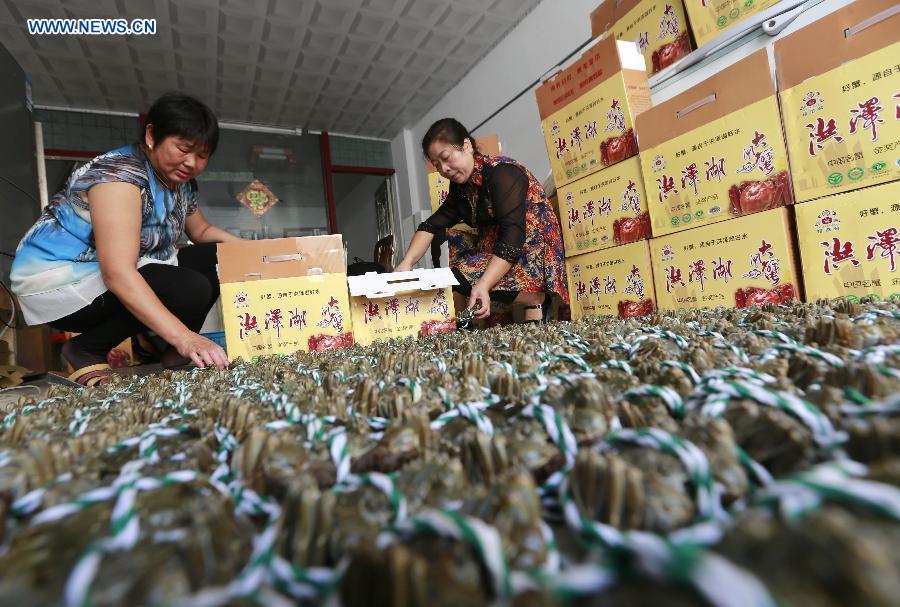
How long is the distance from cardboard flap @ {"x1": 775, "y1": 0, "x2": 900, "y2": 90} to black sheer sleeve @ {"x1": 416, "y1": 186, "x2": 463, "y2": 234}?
134cm

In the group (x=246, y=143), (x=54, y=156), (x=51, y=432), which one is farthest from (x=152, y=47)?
(x=51, y=432)

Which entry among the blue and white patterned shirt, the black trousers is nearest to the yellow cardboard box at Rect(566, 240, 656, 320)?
the black trousers

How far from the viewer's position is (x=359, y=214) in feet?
20.9

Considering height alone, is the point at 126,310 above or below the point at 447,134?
below

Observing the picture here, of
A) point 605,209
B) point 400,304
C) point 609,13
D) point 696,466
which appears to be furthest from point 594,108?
point 696,466

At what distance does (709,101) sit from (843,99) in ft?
1.18

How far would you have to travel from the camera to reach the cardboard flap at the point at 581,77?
168 centimetres

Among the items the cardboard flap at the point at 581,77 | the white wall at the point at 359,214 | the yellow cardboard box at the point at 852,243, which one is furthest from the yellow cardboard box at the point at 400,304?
the white wall at the point at 359,214

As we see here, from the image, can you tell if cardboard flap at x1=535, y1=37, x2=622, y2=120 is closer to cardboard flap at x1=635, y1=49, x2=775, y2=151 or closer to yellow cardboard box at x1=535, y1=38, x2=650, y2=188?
yellow cardboard box at x1=535, y1=38, x2=650, y2=188

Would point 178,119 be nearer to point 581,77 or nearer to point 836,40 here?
point 581,77

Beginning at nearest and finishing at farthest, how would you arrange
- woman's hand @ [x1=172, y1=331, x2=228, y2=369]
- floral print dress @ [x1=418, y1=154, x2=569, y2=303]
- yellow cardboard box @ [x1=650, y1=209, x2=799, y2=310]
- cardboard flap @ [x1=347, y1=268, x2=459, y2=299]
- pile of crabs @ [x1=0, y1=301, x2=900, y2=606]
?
pile of crabs @ [x1=0, y1=301, x2=900, y2=606], woman's hand @ [x1=172, y1=331, x2=228, y2=369], yellow cardboard box @ [x1=650, y1=209, x2=799, y2=310], cardboard flap @ [x1=347, y1=268, x2=459, y2=299], floral print dress @ [x1=418, y1=154, x2=569, y2=303]

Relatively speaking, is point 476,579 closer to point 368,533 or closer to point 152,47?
point 368,533

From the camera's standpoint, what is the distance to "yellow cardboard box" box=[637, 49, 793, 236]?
4.22 ft

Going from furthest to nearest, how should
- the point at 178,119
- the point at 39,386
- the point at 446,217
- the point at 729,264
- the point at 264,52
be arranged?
1. the point at 264,52
2. the point at 446,217
3. the point at 39,386
4. the point at 729,264
5. the point at 178,119
